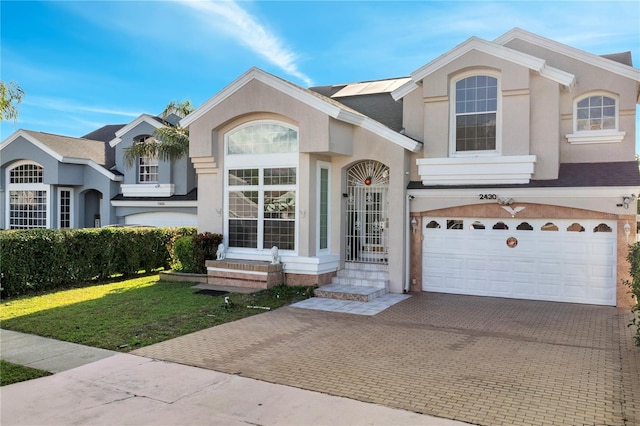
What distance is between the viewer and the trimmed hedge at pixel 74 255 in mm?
12641

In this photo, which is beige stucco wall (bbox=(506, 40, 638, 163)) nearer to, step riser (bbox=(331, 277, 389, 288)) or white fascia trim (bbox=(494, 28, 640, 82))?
white fascia trim (bbox=(494, 28, 640, 82))

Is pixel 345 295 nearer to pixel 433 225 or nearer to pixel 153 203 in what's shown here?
pixel 433 225

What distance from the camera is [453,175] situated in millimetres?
13867

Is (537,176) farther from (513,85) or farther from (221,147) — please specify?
(221,147)

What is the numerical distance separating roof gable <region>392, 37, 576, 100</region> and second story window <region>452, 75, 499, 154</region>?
73 centimetres

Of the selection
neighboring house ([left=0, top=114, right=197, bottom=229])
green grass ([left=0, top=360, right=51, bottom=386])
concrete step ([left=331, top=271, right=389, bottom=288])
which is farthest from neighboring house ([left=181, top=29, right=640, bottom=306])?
green grass ([left=0, top=360, right=51, bottom=386])

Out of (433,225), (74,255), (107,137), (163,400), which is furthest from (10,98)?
(107,137)

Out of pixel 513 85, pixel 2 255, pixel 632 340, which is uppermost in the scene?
pixel 513 85

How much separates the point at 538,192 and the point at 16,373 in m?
12.1

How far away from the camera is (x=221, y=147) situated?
15469 millimetres

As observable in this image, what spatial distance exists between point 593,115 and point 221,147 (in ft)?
36.4

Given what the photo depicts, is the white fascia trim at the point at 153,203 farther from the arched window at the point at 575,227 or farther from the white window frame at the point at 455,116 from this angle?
the arched window at the point at 575,227

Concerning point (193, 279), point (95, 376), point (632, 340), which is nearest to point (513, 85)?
point (632, 340)

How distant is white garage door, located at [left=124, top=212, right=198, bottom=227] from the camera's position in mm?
22781
